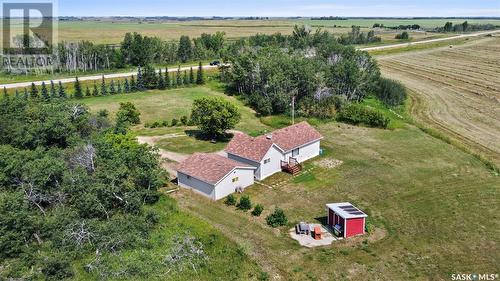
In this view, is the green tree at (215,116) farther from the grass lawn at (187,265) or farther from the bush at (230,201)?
the grass lawn at (187,265)

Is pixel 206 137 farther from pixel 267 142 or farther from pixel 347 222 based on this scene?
pixel 347 222

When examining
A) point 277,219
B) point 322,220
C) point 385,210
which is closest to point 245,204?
point 277,219

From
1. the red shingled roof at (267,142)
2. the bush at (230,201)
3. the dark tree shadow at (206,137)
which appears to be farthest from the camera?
the dark tree shadow at (206,137)

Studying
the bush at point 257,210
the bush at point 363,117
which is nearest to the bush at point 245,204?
the bush at point 257,210

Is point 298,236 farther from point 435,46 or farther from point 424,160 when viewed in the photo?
point 435,46

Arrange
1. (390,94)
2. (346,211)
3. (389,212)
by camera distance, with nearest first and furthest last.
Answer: (346,211), (389,212), (390,94)

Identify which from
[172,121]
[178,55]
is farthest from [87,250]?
[178,55]
